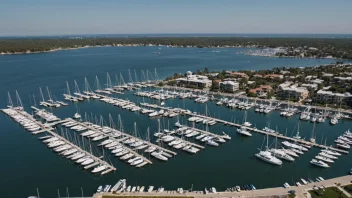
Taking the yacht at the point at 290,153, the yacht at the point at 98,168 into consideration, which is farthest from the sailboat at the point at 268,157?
the yacht at the point at 98,168

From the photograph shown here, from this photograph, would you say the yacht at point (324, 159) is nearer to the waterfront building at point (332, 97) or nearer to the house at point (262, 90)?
the waterfront building at point (332, 97)

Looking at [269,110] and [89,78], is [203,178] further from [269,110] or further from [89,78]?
[89,78]

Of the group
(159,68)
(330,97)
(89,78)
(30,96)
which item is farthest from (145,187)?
(159,68)

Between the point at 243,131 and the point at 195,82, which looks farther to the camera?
the point at 195,82

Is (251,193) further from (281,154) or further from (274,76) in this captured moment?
(274,76)

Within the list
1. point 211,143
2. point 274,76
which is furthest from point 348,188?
point 274,76

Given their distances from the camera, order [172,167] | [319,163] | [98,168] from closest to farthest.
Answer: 1. [98,168]
2. [319,163]
3. [172,167]

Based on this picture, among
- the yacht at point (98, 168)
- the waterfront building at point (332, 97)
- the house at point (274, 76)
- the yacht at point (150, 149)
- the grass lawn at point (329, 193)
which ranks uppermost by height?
the house at point (274, 76)
